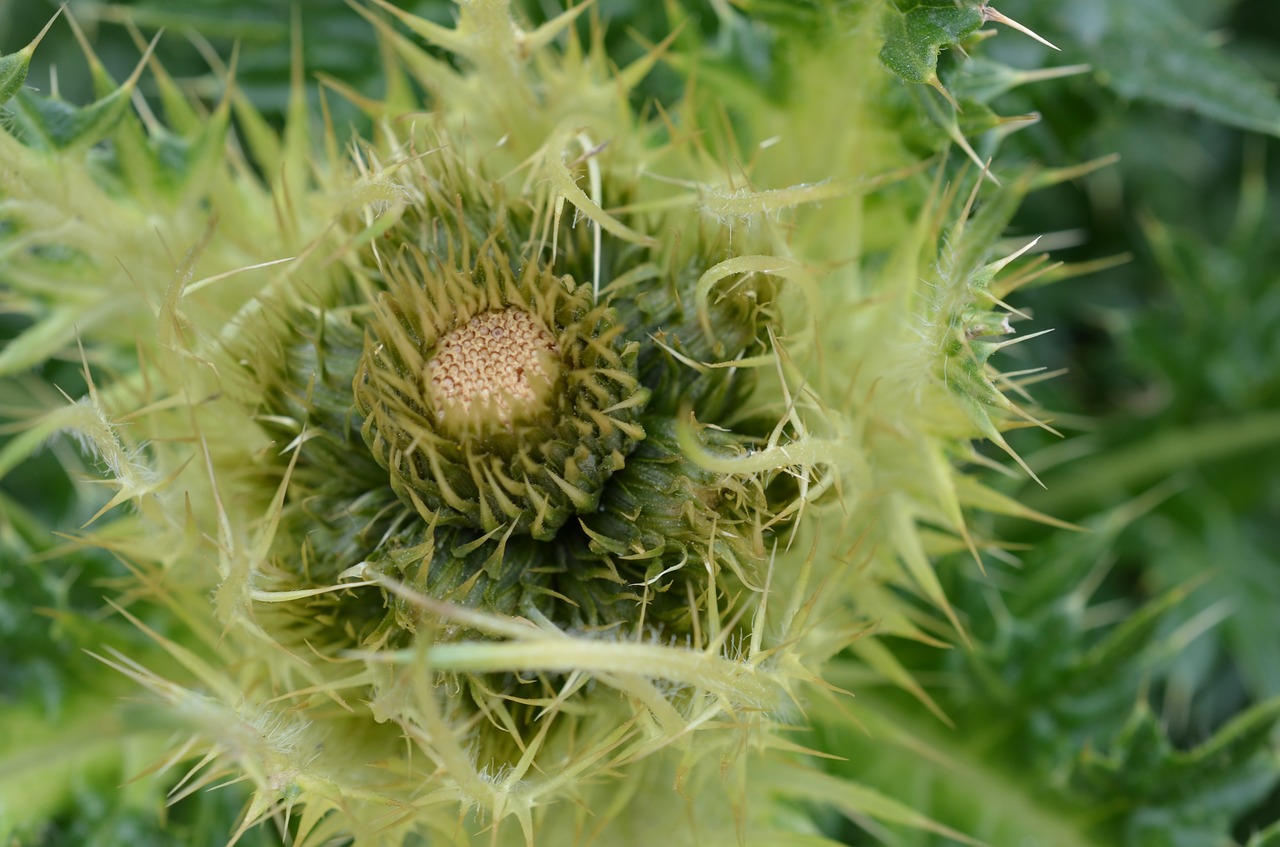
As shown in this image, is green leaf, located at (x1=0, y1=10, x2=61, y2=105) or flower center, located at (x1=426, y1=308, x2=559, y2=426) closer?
flower center, located at (x1=426, y1=308, x2=559, y2=426)

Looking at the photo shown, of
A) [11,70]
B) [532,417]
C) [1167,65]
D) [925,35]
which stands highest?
[11,70]

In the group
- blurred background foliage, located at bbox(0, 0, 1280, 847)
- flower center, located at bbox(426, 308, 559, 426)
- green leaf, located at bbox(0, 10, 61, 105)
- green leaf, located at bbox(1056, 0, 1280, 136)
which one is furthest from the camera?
blurred background foliage, located at bbox(0, 0, 1280, 847)

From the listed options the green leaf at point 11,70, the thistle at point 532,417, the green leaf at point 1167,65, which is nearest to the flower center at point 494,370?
the thistle at point 532,417

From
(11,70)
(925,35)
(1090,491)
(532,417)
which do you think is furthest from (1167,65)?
(11,70)

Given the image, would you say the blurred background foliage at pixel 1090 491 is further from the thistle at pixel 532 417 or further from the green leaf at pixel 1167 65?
the thistle at pixel 532 417

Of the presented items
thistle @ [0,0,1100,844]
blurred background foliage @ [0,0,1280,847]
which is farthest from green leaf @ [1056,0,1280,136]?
thistle @ [0,0,1100,844]

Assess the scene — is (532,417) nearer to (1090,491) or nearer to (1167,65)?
(1167,65)

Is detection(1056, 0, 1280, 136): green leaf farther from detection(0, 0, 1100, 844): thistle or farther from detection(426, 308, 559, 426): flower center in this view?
detection(426, 308, 559, 426): flower center
